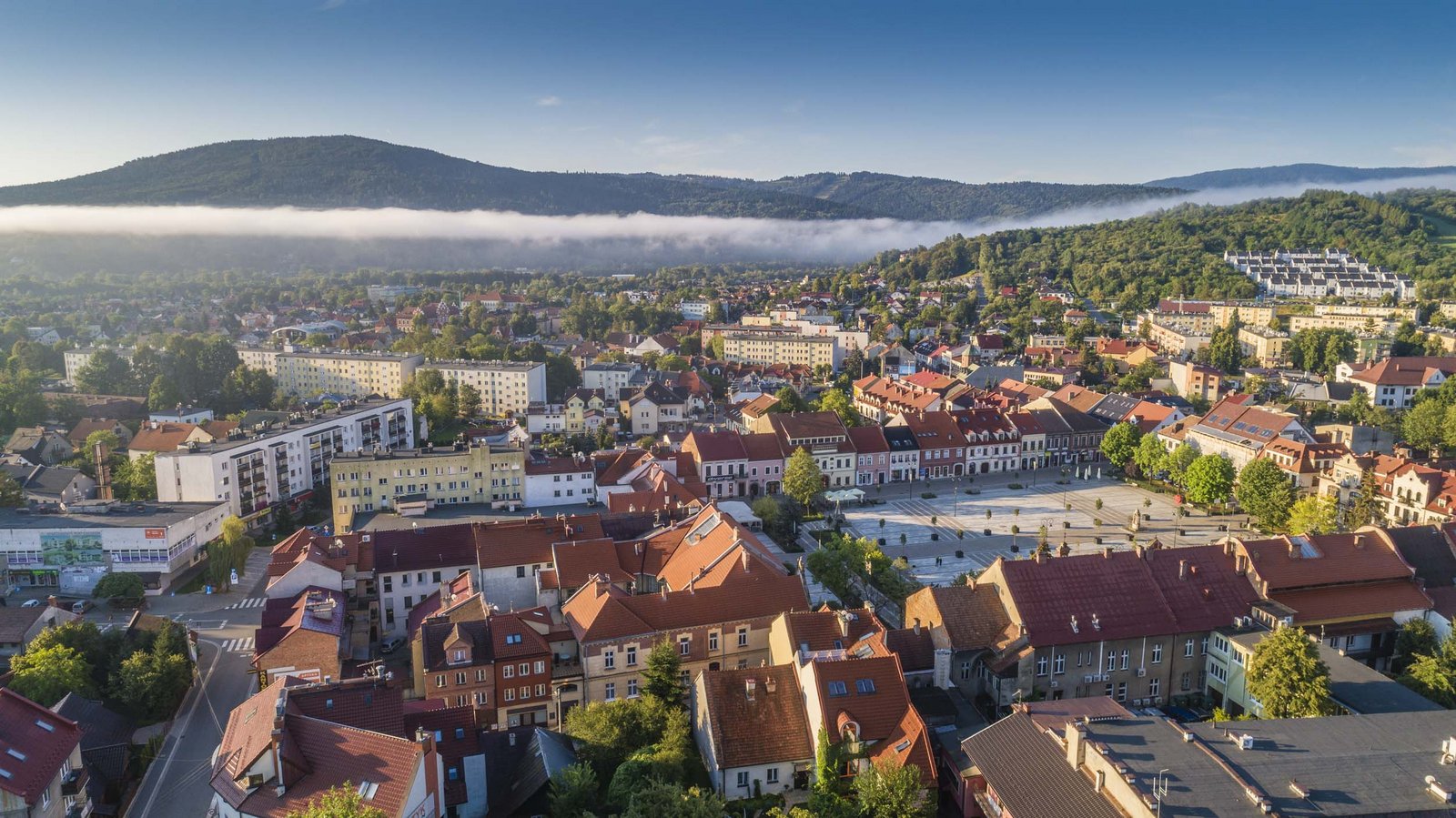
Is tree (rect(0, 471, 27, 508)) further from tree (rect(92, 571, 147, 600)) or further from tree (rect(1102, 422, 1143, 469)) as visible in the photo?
tree (rect(1102, 422, 1143, 469))

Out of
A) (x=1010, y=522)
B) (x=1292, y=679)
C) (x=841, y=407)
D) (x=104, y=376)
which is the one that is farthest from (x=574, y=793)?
(x=104, y=376)

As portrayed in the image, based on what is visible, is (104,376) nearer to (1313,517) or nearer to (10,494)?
(10,494)

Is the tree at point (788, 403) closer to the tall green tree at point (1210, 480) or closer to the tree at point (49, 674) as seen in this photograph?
the tall green tree at point (1210, 480)

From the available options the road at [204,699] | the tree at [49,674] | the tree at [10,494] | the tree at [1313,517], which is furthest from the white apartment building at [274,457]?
the tree at [1313,517]

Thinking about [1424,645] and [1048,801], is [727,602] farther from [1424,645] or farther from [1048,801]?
[1424,645]

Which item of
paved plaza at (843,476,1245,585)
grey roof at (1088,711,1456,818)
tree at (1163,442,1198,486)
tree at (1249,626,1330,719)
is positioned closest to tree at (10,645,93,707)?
grey roof at (1088,711,1456,818)

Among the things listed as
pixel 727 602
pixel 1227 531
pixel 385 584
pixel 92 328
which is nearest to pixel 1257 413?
pixel 1227 531

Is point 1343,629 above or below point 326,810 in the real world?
below
